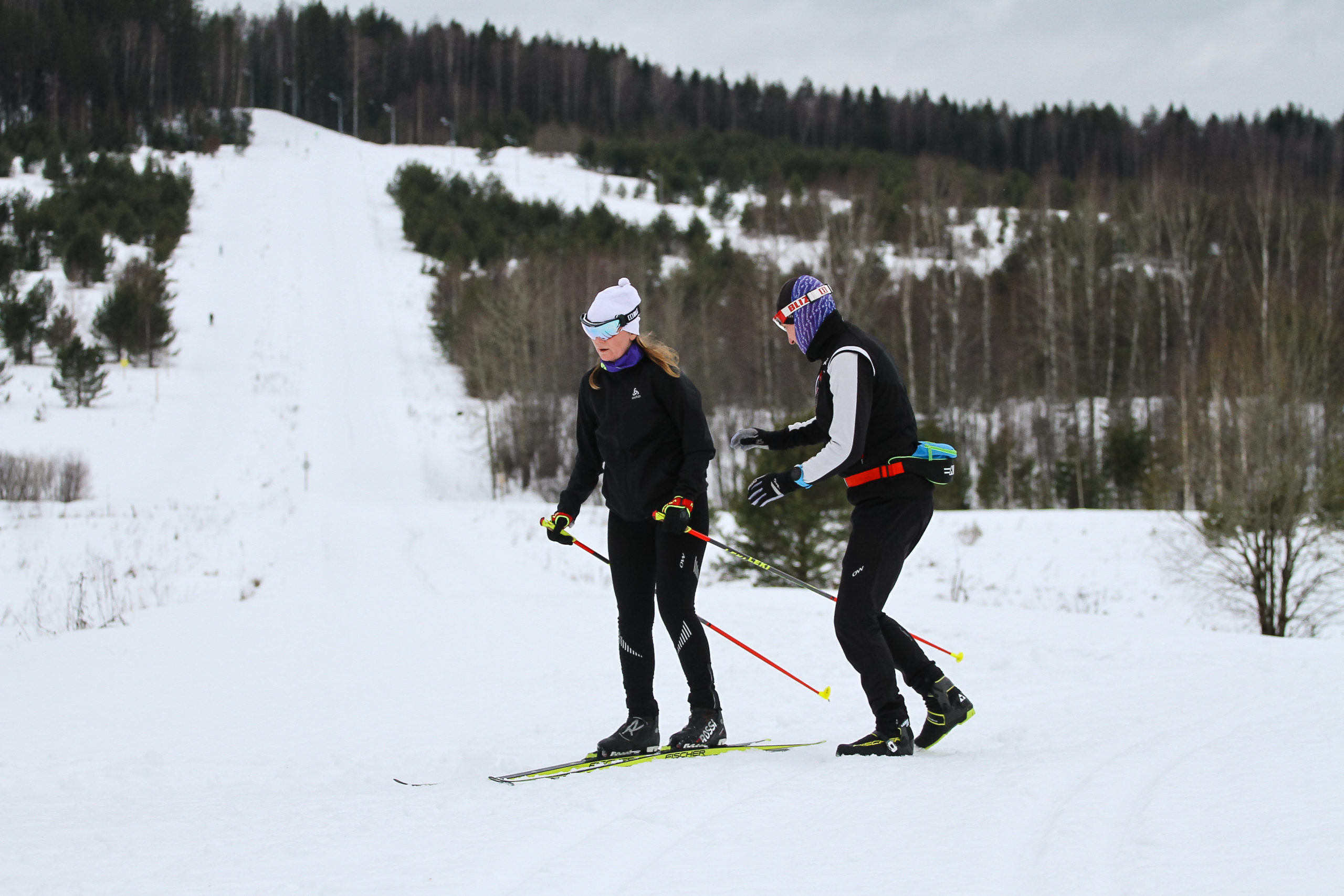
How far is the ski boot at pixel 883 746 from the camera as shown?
3.78 m

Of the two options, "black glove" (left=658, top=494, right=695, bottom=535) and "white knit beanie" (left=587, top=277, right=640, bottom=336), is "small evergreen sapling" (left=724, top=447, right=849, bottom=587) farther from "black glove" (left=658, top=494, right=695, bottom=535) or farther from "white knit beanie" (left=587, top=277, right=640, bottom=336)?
"black glove" (left=658, top=494, right=695, bottom=535)

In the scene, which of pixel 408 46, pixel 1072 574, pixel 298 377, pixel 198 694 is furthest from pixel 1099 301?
pixel 408 46

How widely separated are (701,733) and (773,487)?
3.65ft

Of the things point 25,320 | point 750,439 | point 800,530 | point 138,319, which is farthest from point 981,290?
point 750,439

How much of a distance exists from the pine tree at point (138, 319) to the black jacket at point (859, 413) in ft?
111

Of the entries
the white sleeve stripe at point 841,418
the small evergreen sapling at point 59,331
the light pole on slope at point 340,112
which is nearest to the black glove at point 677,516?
the white sleeve stripe at point 841,418

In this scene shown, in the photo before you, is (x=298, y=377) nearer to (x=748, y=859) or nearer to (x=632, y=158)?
(x=748, y=859)

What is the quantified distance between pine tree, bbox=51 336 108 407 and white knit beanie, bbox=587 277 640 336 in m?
28.1

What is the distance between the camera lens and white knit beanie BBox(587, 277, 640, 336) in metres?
3.89

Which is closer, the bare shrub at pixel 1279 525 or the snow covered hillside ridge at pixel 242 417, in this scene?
the snow covered hillside ridge at pixel 242 417

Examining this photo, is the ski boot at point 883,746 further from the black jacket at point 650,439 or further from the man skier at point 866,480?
the black jacket at point 650,439

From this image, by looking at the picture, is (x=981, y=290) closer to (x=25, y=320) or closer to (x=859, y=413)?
(x=25, y=320)

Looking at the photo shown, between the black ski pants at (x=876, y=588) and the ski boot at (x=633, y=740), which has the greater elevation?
the black ski pants at (x=876, y=588)

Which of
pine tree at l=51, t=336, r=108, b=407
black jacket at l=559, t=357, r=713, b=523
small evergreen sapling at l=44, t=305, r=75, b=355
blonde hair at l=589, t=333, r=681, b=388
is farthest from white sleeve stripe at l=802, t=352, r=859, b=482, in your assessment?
small evergreen sapling at l=44, t=305, r=75, b=355
